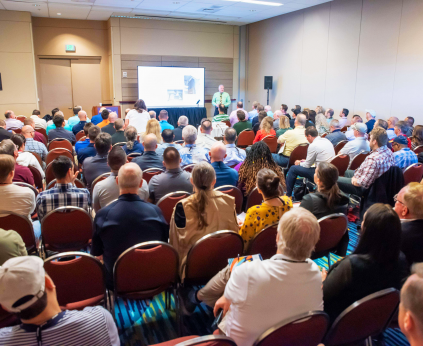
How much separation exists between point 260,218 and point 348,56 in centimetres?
891

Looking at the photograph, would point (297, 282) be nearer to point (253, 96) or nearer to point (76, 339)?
point (76, 339)

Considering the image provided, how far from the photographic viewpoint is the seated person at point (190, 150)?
17.1ft

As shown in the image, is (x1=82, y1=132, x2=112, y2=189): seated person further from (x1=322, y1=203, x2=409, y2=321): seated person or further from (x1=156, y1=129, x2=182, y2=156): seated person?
(x1=322, y1=203, x2=409, y2=321): seated person

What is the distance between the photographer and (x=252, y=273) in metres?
1.64

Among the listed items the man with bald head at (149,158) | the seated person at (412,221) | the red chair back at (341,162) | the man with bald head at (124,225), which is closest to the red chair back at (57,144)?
the man with bald head at (149,158)

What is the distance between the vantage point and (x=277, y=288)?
1.64 metres

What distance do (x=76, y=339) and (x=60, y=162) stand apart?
6.79ft

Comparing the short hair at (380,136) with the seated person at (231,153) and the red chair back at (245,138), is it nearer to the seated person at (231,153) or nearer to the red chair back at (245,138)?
the seated person at (231,153)

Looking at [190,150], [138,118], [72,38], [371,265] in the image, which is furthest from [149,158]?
[72,38]

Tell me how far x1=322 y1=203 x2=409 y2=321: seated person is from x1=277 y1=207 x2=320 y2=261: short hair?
38 centimetres

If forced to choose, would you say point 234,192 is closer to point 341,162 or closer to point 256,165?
point 256,165

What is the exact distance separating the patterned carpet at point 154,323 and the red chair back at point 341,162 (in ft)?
9.46

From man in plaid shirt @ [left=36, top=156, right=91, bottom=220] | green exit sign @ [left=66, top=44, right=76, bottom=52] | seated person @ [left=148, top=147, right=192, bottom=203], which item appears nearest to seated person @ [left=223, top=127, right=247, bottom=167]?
seated person @ [left=148, top=147, right=192, bottom=203]

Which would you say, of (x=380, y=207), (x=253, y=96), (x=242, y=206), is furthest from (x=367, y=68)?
(x=380, y=207)
